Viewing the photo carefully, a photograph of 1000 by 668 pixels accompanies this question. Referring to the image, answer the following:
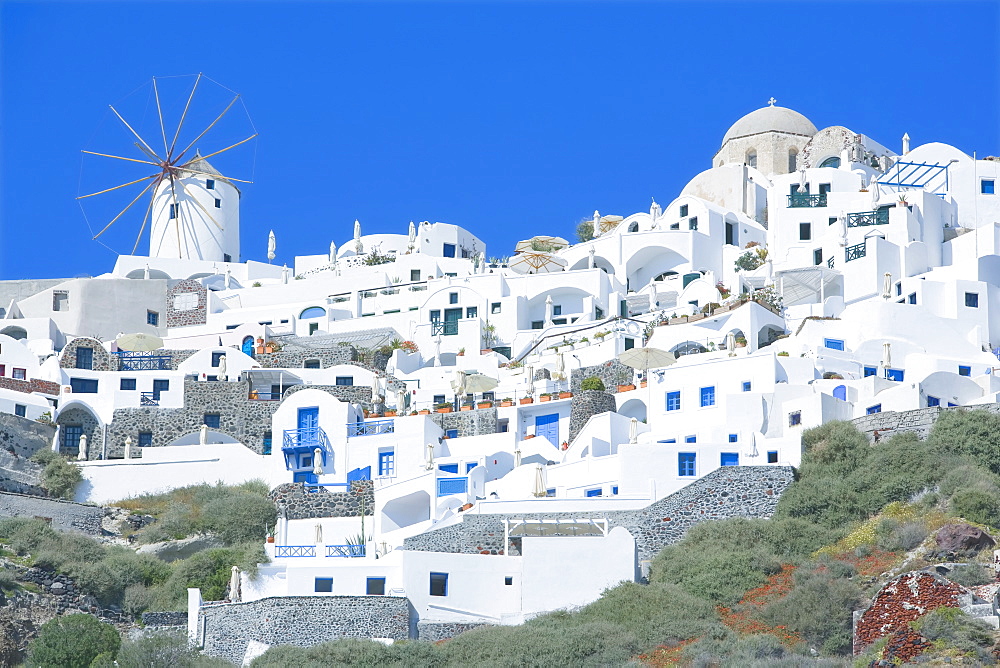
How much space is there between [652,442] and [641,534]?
216 inches

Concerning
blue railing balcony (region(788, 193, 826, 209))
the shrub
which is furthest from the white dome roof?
the shrub

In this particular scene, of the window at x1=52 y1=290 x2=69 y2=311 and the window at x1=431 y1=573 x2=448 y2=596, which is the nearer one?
the window at x1=431 y1=573 x2=448 y2=596

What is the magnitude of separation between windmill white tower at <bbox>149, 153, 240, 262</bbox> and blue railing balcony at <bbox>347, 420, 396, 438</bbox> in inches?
1267

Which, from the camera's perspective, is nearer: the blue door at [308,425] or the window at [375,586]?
the window at [375,586]

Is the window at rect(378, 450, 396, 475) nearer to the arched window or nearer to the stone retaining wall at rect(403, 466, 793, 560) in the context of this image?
the stone retaining wall at rect(403, 466, 793, 560)

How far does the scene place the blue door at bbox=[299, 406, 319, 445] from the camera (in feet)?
188

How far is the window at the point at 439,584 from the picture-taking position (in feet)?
145

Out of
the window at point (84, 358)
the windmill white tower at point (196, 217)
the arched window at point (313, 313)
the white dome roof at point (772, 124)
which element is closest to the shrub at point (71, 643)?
the window at point (84, 358)

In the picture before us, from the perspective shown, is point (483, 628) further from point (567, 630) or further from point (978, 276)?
point (978, 276)

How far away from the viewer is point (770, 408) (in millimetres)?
51469

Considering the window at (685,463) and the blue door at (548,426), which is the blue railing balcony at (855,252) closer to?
the blue door at (548,426)

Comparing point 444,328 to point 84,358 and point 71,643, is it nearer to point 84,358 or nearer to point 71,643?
point 84,358

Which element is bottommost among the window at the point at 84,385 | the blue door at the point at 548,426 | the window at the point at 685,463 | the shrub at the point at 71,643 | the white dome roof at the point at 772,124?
the shrub at the point at 71,643

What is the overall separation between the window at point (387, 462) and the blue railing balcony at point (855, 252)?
21086mm
